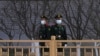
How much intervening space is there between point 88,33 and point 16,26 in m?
3.02

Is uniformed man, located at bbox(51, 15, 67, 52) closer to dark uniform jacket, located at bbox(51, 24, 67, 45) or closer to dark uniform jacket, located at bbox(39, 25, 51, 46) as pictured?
dark uniform jacket, located at bbox(51, 24, 67, 45)

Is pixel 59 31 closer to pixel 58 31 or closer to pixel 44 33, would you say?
pixel 58 31

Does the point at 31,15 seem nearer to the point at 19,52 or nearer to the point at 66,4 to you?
the point at 66,4

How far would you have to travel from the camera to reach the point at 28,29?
1562cm

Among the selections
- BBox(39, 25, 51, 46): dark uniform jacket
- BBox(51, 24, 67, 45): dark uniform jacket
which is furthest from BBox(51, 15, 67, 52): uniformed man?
BBox(39, 25, 51, 46): dark uniform jacket

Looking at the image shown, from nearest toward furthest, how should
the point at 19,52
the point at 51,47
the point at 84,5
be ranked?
1. the point at 51,47
2. the point at 19,52
3. the point at 84,5

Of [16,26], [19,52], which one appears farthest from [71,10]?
[19,52]

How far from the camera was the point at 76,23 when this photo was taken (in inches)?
615

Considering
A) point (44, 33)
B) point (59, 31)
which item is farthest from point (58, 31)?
point (44, 33)

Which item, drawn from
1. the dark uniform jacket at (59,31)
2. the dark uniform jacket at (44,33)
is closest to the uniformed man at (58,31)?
the dark uniform jacket at (59,31)

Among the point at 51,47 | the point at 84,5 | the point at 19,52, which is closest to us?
the point at 51,47

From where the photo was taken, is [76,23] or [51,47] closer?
[51,47]

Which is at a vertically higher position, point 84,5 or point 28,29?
point 84,5

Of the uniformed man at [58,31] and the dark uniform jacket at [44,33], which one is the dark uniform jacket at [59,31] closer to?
the uniformed man at [58,31]
